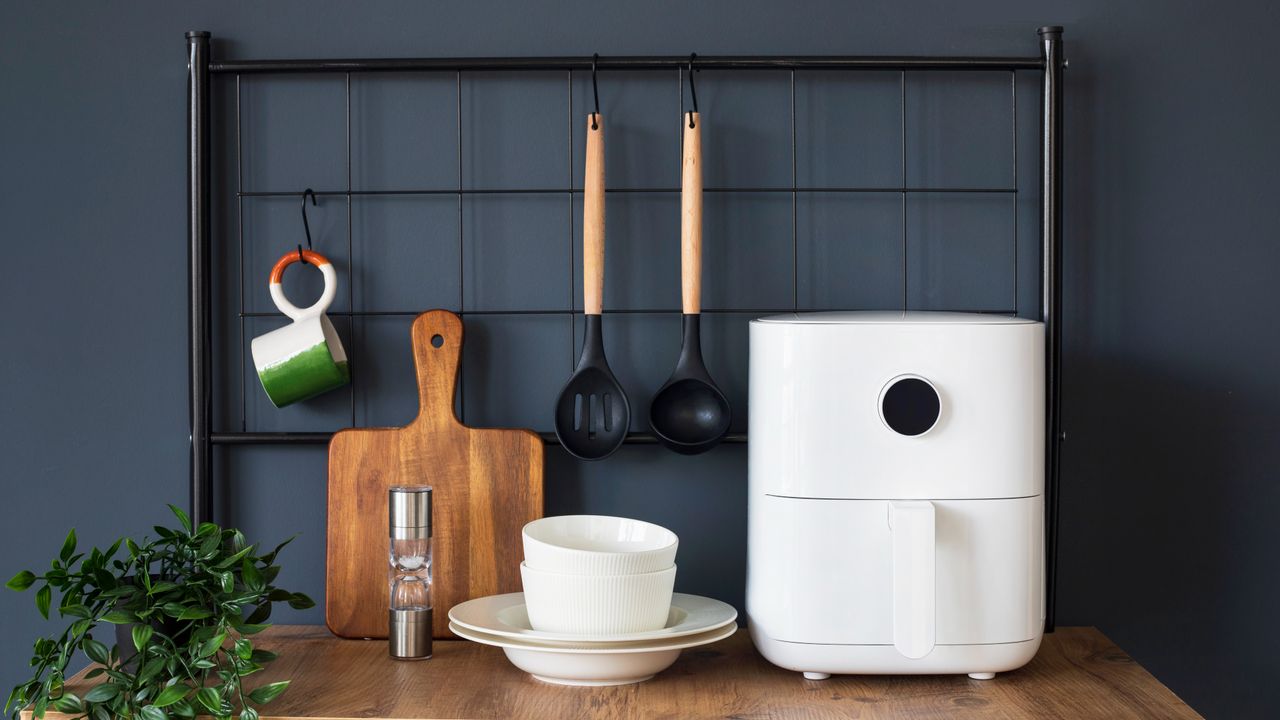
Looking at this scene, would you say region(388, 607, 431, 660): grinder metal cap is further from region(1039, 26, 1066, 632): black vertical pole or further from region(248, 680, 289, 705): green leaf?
region(1039, 26, 1066, 632): black vertical pole

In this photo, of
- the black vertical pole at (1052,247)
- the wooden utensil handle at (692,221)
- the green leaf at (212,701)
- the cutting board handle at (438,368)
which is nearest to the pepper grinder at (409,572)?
the cutting board handle at (438,368)

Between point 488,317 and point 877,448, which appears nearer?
point 877,448

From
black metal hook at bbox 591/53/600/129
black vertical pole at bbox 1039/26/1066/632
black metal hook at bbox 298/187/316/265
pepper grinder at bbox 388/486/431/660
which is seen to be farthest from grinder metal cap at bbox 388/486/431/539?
black vertical pole at bbox 1039/26/1066/632

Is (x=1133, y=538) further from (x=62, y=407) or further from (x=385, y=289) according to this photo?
(x=62, y=407)

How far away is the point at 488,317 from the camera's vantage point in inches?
50.4

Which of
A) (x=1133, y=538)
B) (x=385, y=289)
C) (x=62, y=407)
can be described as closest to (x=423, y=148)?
(x=385, y=289)

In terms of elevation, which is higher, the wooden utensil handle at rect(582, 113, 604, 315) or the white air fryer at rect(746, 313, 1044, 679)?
the wooden utensil handle at rect(582, 113, 604, 315)

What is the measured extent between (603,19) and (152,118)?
1.83 feet

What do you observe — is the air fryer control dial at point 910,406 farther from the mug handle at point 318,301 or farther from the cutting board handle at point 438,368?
the mug handle at point 318,301

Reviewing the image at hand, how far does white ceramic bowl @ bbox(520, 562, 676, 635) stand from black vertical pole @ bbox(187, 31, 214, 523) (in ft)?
1.55

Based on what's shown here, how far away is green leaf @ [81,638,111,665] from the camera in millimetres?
967

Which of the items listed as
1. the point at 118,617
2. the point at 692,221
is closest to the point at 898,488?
the point at 692,221

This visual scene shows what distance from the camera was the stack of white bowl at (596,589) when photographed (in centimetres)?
102

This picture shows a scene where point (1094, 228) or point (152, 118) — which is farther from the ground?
point (152, 118)
